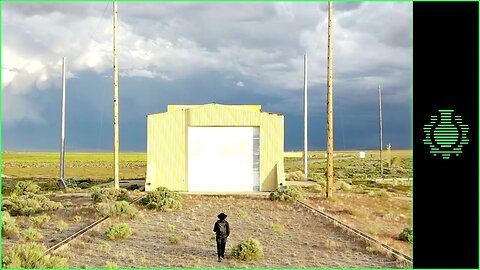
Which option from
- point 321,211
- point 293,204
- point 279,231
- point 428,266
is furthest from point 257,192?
point 428,266

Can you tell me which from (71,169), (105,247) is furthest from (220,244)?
(71,169)

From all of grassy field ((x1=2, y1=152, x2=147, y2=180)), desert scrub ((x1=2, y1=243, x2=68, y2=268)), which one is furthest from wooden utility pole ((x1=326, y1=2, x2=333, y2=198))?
grassy field ((x1=2, y1=152, x2=147, y2=180))

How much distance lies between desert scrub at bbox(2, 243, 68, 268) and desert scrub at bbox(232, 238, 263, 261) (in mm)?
3859

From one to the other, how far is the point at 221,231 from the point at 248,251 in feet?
3.32

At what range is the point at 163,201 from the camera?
76.3ft

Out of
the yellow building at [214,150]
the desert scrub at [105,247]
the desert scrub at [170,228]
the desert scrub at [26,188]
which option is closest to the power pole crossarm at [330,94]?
the yellow building at [214,150]

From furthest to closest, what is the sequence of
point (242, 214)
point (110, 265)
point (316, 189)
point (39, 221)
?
point (316, 189) → point (242, 214) → point (39, 221) → point (110, 265)

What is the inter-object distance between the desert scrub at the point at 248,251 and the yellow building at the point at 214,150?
15.2 metres

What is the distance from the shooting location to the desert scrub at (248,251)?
43.6 ft

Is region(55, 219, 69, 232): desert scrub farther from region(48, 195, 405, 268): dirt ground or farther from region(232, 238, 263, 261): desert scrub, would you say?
region(232, 238, 263, 261): desert scrub

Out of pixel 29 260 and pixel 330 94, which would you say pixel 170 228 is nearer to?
pixel 29 260

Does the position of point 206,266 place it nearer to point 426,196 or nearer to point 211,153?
point 426,196

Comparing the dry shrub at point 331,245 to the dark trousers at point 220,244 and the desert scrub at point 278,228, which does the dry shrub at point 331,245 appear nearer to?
the desert scrub at point 278,228

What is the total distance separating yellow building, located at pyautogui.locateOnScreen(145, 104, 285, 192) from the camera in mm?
28797
